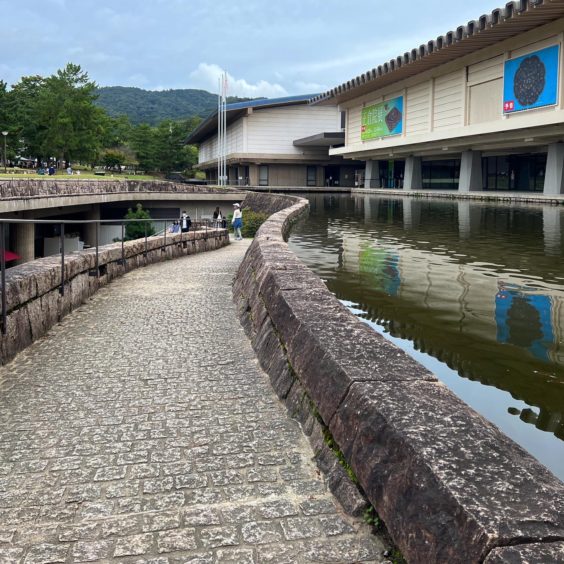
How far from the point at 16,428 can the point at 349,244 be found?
12.9m

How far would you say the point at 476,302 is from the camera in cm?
927

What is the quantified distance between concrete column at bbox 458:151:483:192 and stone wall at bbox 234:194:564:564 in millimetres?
37300

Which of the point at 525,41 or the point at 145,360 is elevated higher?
the point at 525,41

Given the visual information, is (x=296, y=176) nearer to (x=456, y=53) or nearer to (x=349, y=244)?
(x=456, y=53)

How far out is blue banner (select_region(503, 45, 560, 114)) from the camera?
29.0m

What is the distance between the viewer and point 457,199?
36.4 metres

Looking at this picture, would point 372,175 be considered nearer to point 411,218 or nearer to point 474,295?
point 411,218

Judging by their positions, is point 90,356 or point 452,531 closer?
point 452,531

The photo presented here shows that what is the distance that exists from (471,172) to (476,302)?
33.1m

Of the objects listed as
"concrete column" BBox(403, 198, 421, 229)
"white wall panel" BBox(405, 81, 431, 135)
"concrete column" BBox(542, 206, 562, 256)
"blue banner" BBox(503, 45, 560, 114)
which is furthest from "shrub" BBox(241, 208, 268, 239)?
"white wall panel" BBox(405, 81, 431, 135)

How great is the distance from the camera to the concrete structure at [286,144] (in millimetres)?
69312

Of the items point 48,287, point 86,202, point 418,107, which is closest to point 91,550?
point 48,287

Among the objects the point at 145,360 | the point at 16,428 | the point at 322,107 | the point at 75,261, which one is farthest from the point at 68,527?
the point at 322,107

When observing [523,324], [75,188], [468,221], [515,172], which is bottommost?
[523,324]
